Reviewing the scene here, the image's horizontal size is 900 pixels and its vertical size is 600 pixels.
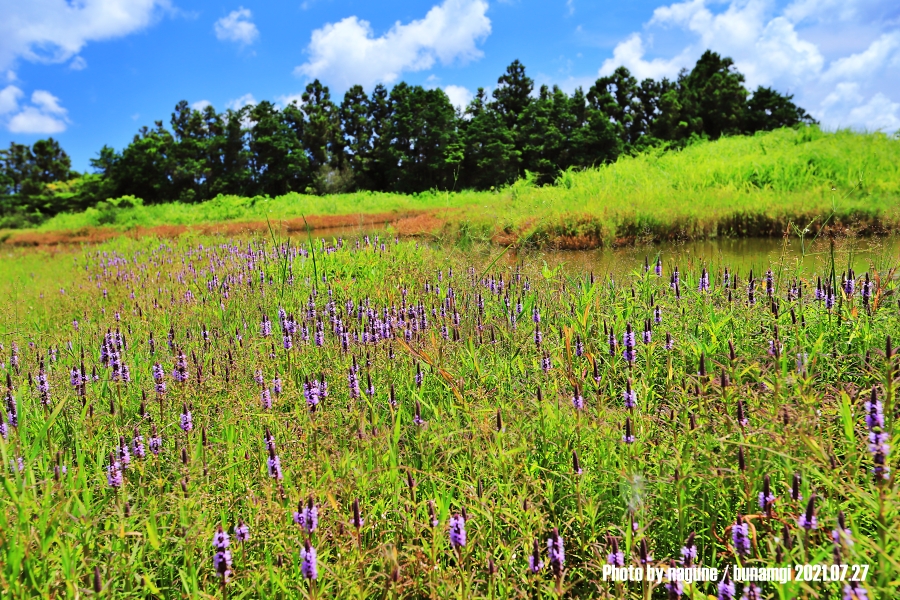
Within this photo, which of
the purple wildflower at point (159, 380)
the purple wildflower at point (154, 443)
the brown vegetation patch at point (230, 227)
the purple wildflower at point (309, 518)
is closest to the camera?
the purple wildflower at point (309, 518)

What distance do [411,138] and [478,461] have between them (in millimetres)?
32941

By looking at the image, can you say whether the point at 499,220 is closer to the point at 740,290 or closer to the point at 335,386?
the point at 740,290

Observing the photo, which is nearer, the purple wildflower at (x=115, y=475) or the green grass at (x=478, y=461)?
the green grass at (x=478, y=461)

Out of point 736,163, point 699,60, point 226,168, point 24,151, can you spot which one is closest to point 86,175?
point 226,168

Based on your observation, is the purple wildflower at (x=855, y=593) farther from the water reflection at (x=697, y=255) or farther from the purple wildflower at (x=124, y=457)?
the water reflection at (x=697, y=255)

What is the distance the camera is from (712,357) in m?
2.70

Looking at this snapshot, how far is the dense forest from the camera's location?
3086cm

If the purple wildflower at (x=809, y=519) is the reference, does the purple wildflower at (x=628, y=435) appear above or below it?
above

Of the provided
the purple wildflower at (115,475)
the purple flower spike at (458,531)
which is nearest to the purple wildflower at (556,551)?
the purple flower spike at (458,531)

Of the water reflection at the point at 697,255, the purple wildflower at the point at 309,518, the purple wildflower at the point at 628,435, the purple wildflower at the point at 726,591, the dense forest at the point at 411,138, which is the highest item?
the dense forest at the point at 411,138

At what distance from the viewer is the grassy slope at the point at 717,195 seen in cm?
938

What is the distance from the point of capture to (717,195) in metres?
11.1

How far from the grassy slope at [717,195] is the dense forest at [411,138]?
12.5m

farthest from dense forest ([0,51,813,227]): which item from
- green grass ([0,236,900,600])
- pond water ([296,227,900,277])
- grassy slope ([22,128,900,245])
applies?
green grass ([0,236,900,600])
